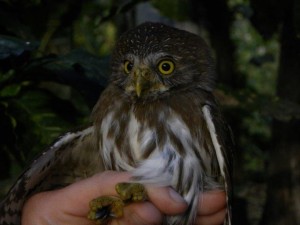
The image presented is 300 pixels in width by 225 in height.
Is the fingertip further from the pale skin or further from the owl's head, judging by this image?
the owl's head

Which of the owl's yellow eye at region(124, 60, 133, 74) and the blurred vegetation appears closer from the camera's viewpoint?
the blurred vegetation

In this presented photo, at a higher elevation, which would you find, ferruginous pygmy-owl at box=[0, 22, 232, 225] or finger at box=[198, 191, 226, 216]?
ferruginous pygmy-owl at box=[0, 22, 232, 225]

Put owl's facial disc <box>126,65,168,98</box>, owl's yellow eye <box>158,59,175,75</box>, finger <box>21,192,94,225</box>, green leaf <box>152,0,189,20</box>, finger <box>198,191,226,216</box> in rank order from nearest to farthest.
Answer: finger <box>21,192,94,225</box>, finger <box>198,191,226,216</box>, owl's facial disc <box>126,65,168,98</box>, owl's yellow eye <box>158,59,175,75</box>, green leaf <box>152,0,189,20</box>

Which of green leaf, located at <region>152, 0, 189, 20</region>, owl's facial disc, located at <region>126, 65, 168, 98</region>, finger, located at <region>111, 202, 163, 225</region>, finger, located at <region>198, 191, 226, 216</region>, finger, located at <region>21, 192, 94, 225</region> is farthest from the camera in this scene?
green leaf, located at <region>152, 0, 189, 20</region>

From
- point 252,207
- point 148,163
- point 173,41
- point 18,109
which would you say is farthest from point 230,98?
point 252,207

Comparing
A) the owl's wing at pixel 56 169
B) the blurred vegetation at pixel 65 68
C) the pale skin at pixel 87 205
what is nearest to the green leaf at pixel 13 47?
the blurred vegetation at pixel 65 68

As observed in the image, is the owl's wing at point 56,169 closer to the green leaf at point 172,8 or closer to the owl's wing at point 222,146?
the owl's wing at point 222,146

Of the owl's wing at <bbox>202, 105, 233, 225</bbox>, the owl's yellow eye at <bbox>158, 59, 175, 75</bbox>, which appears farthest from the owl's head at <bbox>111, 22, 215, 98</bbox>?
the owl's wing at <bbox>202, 105, 233, 225</bbox>
